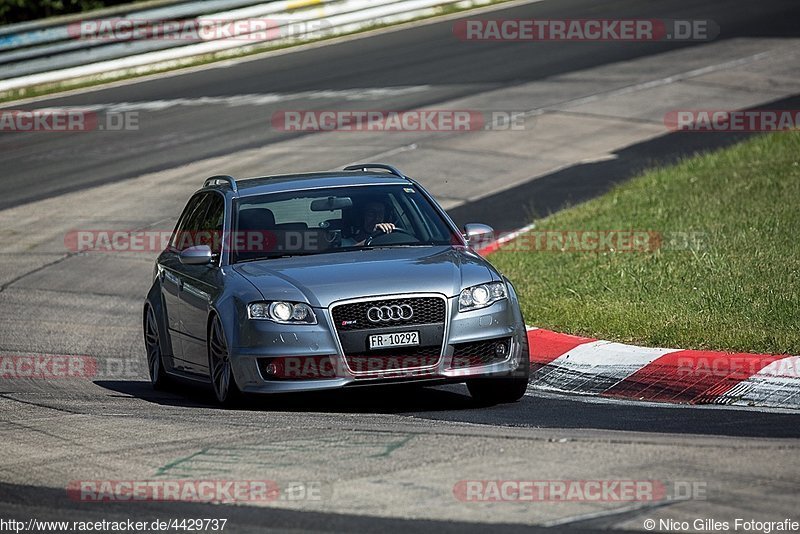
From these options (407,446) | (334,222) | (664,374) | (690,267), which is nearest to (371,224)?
(334,222)

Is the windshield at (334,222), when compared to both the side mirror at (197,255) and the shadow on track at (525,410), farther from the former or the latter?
the shadow on track at (525,410)

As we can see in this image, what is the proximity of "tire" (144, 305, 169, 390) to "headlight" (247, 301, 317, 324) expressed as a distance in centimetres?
230

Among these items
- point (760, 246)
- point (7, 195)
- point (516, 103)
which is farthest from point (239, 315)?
point (516, 103)

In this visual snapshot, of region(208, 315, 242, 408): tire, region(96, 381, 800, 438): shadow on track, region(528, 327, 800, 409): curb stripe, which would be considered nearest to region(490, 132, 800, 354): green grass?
region(528, 327, 800, 409): curb stripe

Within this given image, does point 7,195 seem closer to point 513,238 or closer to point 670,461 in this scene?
point 513,238

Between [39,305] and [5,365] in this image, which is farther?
[39,305]

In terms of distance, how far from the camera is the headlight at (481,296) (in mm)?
9219

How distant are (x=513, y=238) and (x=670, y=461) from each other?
9803mm

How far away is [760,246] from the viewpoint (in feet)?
43.9

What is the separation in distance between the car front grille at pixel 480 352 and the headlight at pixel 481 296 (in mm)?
237

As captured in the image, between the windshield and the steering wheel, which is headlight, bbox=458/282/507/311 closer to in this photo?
the windshield

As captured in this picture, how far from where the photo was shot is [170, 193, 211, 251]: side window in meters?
11.4

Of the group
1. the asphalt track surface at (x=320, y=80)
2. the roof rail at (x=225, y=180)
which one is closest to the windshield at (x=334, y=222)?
the roof rail at (x=225, y=180)

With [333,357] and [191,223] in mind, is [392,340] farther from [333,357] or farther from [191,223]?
[191,223]
